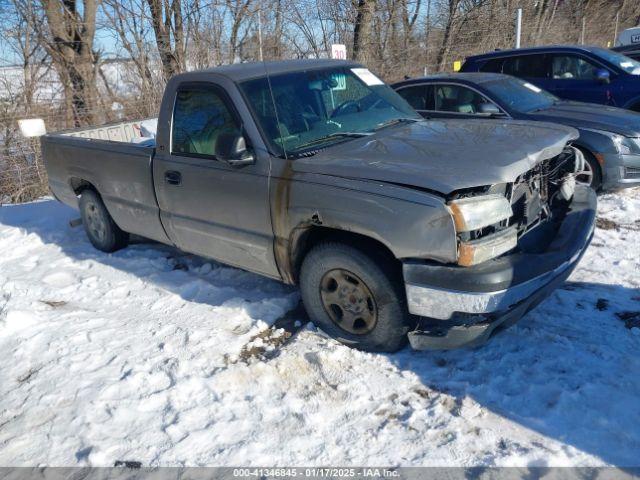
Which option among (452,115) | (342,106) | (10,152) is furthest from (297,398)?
(10,152)

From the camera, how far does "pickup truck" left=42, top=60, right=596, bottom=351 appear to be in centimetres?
302

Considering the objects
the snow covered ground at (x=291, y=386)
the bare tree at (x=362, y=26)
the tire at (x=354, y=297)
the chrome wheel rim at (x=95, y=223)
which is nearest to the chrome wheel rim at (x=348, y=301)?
the tire at (x=354, y=297)

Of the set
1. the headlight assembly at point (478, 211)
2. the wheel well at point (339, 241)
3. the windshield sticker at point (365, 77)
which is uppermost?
the windshield sticker at point (365, 77)

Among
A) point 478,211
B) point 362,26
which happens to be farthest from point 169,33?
point 478,211

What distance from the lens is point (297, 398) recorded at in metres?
3.26

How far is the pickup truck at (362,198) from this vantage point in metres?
3.02

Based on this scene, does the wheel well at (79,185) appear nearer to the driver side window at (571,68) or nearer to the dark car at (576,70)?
the dark car at (576,70)

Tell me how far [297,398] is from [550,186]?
242 cm

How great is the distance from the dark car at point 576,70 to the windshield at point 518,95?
1.35 metres

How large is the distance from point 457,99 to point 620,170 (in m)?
2.25

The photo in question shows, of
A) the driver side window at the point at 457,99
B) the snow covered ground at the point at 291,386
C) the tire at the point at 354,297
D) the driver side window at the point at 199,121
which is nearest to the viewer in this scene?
the snow covered ground at the point at 291,386

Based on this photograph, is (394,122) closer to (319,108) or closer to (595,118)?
(319,108)

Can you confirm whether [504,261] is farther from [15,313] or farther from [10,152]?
[10,152]

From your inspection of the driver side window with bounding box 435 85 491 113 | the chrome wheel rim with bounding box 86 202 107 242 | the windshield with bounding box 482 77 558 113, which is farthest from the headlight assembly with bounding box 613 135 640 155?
the chrome wheel rim with bounding box 86 202 107 242
